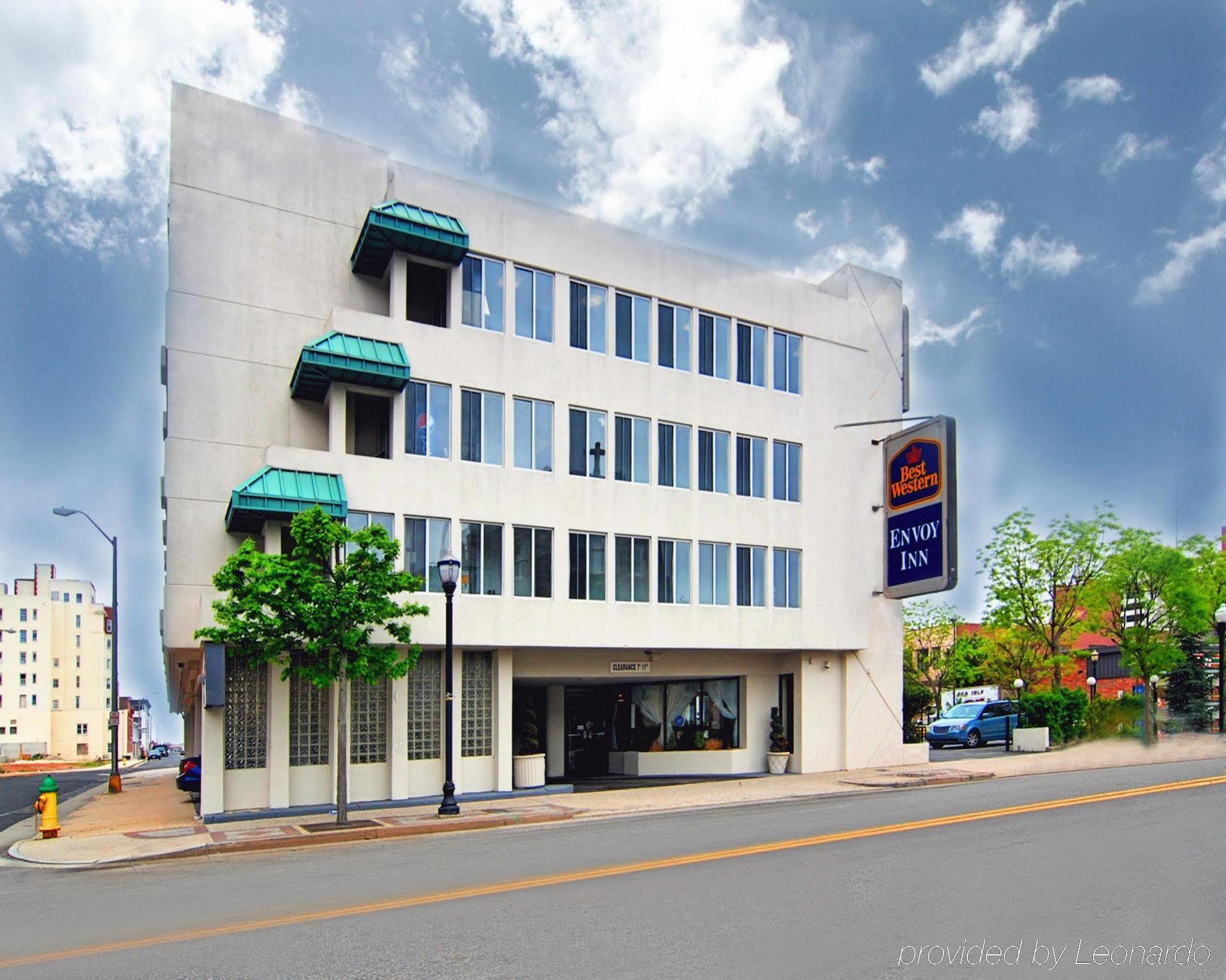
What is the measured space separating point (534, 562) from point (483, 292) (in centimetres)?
636

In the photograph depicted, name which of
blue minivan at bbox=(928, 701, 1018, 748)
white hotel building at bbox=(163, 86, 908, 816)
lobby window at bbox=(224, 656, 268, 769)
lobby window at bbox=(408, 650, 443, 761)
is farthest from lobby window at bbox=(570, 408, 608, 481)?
blue minivan at bbox=(928, 701, 1018, 748)

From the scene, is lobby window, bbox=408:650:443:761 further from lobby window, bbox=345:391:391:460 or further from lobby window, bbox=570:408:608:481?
lobby window, bbox=570:408:608:481

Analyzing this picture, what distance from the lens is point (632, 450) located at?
90.3 feet

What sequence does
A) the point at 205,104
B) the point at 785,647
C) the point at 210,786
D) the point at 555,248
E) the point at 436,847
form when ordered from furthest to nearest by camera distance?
the point at 785,647, the point at 555,248, the point at 205,104, the point at 210,786, the point at 436,847

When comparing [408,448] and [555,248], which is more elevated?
[555,248]

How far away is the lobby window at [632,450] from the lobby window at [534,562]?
2.66 m

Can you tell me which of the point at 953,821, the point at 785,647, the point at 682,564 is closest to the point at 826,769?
the point at 785,647

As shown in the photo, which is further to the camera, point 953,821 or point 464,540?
point 464,540

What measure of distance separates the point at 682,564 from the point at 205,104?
15.1 m

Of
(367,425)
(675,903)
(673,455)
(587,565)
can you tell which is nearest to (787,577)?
(673,455)

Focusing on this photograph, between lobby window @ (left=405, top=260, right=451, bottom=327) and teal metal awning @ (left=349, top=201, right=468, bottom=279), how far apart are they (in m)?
1.08

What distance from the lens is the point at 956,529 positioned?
28.1 meters

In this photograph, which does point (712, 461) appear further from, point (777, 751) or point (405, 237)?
point (405, 237)

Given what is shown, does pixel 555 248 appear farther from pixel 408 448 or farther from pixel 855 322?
pixel 855 322
